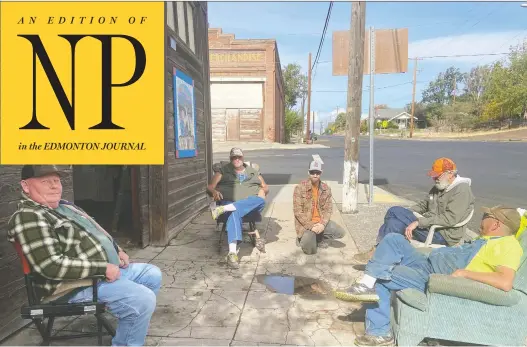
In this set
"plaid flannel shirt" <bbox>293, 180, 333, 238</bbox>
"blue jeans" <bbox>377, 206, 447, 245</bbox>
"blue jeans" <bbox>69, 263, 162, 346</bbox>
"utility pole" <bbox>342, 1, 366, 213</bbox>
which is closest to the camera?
"blue jeans" <bbox>69, 263, 162, 346</bbox>

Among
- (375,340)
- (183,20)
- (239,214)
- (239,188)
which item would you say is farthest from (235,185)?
(183,20)

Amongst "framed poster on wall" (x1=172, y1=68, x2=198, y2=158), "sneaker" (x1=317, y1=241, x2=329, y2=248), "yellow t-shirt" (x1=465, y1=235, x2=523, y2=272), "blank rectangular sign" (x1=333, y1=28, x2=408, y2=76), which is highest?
"blank rectangular sign" (x1=333, y1=28, x2=408, y2=76)

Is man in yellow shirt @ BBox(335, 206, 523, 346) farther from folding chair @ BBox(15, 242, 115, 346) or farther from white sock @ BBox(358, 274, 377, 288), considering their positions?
folding chair @ BBox(15, 242, 115, 346)

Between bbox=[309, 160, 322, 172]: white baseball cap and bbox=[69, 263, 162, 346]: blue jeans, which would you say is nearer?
bbox=[69, 263, 162, 346]: blue jeans

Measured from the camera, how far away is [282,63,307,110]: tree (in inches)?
2251

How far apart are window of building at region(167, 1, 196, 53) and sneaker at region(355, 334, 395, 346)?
4782mm

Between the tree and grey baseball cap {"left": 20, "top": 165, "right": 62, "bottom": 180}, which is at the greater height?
the tree

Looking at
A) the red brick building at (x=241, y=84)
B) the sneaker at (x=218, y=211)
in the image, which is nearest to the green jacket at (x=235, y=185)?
the sneaker at (x=218, y=211)

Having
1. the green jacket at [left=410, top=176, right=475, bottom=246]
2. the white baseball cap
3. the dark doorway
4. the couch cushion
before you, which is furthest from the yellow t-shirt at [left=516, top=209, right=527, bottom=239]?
the dark doorway

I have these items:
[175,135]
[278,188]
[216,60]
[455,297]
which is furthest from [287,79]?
[455,297]

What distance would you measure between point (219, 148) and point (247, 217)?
22159 mm

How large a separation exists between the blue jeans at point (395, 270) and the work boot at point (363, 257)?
5.65 ft

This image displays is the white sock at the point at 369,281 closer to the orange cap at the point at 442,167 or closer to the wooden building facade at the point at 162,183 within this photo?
the orange cap at the point at 442,167

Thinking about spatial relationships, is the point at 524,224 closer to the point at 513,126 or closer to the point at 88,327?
the point at 88,327
